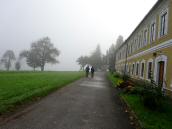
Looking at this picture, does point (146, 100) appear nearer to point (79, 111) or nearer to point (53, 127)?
point (79, 111)

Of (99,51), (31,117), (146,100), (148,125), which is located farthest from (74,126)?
(99,51)

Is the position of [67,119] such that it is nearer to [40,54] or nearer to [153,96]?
[153,96]

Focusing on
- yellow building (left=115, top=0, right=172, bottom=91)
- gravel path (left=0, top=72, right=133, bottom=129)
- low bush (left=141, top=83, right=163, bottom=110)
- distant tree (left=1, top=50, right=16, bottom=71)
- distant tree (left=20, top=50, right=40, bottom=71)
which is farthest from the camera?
distant tree (left=1, top=50, right=16, bottom=71)

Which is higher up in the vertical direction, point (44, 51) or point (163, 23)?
point (44, 51)

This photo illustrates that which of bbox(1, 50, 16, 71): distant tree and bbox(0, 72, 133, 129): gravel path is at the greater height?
bbox(1, 50, 16, 71): distant tree

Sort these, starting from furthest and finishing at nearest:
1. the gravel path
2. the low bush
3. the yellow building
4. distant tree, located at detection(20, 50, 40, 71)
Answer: distant tree, located at detection(20, 50, 40, 71) → the yellow building → the low bush → the gravel path

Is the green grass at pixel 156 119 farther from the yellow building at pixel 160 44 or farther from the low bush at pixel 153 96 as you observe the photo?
the yellow building at pixel 160 44

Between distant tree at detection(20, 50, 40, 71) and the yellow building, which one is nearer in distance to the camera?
the yellow building

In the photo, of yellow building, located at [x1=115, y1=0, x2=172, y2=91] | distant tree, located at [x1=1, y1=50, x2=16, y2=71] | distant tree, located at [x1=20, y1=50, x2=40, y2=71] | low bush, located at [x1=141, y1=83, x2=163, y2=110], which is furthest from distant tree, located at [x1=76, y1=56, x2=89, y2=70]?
low bush, located at [x1=141, y1=83, x2=163, y2=110]

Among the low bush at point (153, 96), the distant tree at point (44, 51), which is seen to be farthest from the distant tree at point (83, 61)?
the low bush at point (153, 96)

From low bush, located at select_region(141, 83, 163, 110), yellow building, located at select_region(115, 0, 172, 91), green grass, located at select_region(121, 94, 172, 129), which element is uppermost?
yellow building, located at select_region(115, 0, 172, 91)

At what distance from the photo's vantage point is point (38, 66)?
82.4 metres

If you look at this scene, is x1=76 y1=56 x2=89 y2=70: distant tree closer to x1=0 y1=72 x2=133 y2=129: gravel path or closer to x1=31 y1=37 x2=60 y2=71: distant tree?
x1=31 y1=37 x2=60 y2=71: distant tree

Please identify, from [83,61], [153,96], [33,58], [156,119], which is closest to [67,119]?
[156,119]
